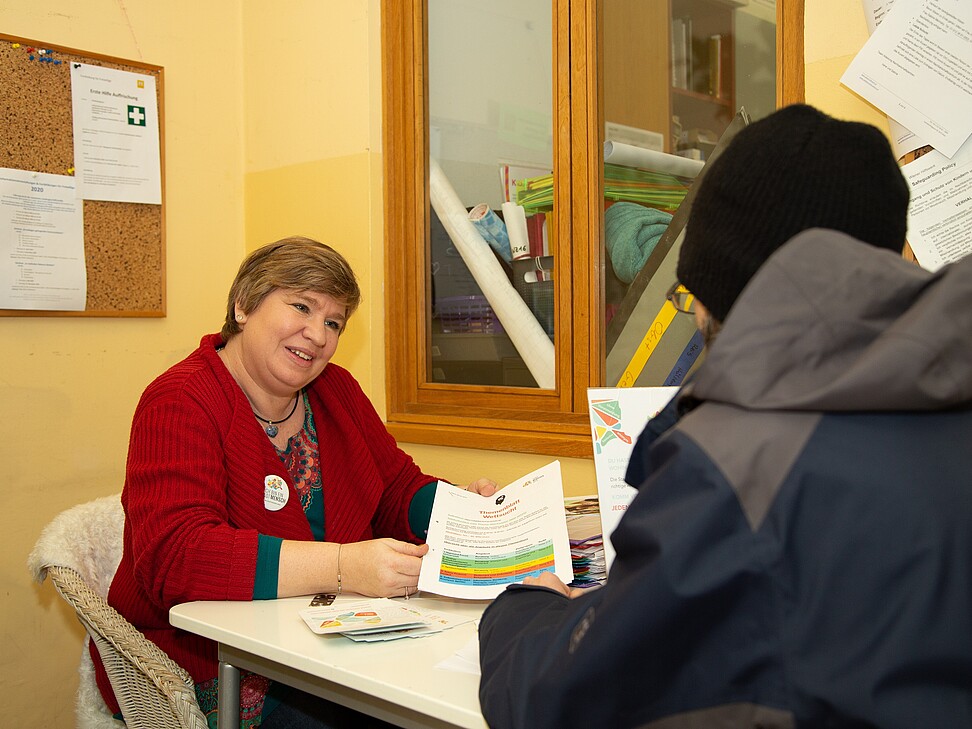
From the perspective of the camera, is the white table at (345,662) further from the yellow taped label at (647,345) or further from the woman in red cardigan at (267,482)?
the yellow taped label at (647,345)

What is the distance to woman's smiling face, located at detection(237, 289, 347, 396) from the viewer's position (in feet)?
6.05

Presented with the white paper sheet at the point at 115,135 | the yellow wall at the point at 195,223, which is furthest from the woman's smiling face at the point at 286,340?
the white paper sheet at the point at 115,135

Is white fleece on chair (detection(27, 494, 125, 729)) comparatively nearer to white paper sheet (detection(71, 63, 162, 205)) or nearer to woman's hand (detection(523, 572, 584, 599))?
woman's hand (detection(523, 572, 584, 599))

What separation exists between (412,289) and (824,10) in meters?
1.41

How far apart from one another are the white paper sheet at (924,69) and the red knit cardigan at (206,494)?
1.34 meters

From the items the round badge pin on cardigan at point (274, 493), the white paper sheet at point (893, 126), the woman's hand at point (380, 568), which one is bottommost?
the woman's hand at point (380, 568)

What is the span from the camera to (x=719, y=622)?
74cm

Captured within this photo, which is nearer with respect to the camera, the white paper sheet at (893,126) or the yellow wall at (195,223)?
the white paper sheet at (893,126)

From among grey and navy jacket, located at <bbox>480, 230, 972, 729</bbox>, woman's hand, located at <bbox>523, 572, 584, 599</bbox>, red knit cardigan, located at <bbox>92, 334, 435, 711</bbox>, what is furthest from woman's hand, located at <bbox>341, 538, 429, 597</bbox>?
grey and navy jacket, located at <bbox>480, 230, 972, 729</bbox>

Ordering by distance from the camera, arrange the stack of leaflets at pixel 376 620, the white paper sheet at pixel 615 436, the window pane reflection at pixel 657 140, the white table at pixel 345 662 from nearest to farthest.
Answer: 1. the white table at pixel 345 662
2. the stack of leaflets at pixel 376 620
3. the white paper sheet at pixel 615 436
4. the window pane reflection at pixel 657 140

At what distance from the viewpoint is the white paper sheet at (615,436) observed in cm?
144

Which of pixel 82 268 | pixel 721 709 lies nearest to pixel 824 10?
pixel 721 709

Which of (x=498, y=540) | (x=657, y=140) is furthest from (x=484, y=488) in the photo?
(x=657, y=140)

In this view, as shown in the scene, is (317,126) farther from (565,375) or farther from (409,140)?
(565,375)
